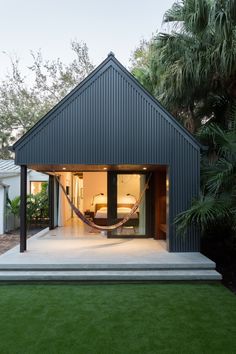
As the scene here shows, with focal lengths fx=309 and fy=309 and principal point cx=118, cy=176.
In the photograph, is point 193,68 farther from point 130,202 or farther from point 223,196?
point 130,202

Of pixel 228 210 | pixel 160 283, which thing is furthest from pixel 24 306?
pixel 228 210

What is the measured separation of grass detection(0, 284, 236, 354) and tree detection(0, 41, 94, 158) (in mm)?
15654

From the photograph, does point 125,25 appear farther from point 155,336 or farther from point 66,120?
point 155,336

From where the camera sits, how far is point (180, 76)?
7.70 meters

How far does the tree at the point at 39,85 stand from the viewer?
1900 cm

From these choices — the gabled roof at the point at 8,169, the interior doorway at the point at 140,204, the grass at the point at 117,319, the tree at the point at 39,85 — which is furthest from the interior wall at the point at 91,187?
the tree at the point at 39,85

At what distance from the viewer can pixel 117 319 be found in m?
4.04

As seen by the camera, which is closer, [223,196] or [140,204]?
[223,196]

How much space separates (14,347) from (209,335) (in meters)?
2.18

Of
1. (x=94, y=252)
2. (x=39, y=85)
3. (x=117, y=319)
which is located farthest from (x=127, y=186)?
(x=39, y=85)

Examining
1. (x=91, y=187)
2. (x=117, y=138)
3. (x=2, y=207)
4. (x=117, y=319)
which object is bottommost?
(x=117, y=319)

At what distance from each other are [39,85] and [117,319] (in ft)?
57.9

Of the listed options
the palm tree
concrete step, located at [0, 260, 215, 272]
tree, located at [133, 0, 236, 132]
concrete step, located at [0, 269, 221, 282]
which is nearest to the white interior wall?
concrete step, located at [0, 260, 215, 272]

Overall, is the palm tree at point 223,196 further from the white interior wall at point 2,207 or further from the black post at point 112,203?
the white interior wall at point 2,207
